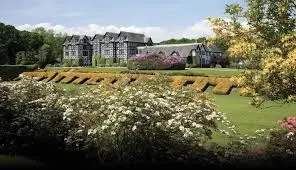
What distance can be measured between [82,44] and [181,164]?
102463mm

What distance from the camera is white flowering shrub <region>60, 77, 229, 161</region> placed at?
9.63 m

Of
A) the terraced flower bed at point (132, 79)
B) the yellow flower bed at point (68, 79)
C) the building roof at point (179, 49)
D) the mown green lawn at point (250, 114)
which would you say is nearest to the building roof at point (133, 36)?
the building roof at point (179, 49)

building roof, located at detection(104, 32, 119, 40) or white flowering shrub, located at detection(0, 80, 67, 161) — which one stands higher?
building roof, located at detection(104, 32, 119, 40)

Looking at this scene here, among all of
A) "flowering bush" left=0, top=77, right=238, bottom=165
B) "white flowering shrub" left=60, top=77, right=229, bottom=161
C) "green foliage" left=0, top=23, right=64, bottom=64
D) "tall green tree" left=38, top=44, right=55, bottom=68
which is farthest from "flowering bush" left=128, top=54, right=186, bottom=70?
"green foliage" left=0, top=23, right=64, bottom=64

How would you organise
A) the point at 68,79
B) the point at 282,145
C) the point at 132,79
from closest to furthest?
the point at 282,145, the point at 132,79, the point at 68,79

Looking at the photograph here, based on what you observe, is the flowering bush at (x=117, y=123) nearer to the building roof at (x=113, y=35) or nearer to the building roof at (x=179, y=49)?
the building roof at (x=179, y=49)

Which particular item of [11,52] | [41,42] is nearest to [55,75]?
[11,52]

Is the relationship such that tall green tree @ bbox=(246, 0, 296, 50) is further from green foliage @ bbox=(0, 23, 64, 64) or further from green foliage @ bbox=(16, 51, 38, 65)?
green foliage @ bbox=(0, 23, 64, 64)

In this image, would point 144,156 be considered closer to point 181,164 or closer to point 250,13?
point 181,164

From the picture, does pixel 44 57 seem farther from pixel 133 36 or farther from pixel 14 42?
pixel 133 36

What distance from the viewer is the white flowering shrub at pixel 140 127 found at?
9.63 m

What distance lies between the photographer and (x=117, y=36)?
101750mm

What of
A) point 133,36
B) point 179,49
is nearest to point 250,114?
point 179,49

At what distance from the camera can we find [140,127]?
31.8 feet
